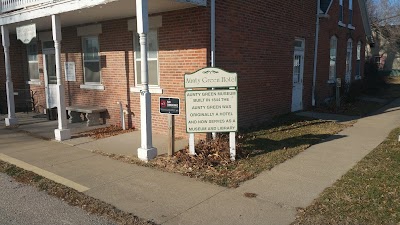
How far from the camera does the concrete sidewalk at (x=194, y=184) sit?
4301mm

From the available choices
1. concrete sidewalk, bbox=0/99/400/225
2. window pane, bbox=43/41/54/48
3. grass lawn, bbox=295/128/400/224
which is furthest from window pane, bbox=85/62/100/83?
grass lawn, bbox=295/128/400/224

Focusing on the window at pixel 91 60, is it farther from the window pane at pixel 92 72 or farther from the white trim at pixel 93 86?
the white trim at pixel 93 86

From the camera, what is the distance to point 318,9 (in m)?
12.7

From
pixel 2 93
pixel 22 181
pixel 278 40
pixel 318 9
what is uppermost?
pixel 318 9

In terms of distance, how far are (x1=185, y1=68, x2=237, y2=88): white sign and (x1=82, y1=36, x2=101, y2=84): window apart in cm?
499

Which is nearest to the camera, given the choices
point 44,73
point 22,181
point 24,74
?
point 22,181

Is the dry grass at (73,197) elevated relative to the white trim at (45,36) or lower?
lower

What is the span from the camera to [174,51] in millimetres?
8070

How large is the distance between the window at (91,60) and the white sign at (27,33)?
5.66 ft

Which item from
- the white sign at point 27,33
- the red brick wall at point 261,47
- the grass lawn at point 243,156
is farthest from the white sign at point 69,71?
the red brick wall at point 261,47

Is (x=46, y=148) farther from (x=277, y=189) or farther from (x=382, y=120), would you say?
(x=382, y=120)

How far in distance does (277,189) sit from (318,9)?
9702mm

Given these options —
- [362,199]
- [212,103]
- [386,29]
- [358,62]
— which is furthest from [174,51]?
[386,29]

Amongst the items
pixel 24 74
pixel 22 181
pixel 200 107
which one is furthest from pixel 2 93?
pixel 200 107
